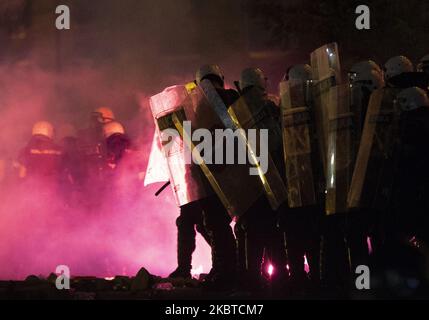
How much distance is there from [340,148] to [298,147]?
40 centimetres

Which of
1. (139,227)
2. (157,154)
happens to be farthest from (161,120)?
(139,227)

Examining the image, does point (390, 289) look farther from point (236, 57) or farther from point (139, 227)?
point (236, 57)

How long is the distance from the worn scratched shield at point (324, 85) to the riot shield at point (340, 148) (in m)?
0.09

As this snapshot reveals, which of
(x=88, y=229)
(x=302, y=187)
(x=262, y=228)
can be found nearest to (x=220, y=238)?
(x=262, y=228)

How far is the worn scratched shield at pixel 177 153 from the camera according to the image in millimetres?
Answer: 9680

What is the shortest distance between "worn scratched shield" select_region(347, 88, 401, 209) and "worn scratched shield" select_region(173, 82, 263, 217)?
100cm

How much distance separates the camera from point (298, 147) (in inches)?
352

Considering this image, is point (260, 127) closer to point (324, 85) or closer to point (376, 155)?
point (324, 85)

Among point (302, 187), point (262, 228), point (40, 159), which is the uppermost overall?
point (40, 159)

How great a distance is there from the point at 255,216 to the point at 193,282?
3.30 ft

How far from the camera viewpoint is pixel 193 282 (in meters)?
Result: 9.62

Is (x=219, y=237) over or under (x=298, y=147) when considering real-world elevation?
under

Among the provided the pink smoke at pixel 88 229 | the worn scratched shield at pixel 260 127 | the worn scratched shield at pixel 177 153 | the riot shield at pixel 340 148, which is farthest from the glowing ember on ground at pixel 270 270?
the pink smoke at pixel 88 229

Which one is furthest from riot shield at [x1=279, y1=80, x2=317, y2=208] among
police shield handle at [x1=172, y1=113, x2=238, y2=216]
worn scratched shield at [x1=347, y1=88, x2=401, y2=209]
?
police shield handle at [x1=172, y1=113, x2=238, y2=216]
